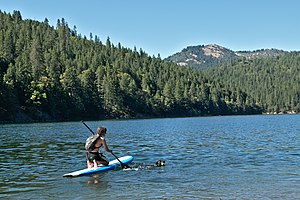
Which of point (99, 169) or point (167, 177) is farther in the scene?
point (99, 169)

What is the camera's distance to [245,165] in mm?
27734

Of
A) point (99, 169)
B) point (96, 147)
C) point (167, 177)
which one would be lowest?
point (167, 177)

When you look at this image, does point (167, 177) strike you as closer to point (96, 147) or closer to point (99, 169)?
point (99, 169)

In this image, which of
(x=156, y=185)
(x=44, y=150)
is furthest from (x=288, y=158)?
(x=44, y=150)

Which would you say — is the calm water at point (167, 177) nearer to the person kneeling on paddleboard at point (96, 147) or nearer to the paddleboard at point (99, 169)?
the paddleboard at point (99, 169)

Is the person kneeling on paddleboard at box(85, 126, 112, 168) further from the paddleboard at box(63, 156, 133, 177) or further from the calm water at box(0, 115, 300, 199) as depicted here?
the calm water at box(0, 115, 300, 199)

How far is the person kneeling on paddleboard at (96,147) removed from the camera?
2367 cm

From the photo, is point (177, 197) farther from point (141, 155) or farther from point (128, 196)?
point (141, 155)

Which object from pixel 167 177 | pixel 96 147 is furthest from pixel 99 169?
pixel 167 177

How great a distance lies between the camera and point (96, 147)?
24047 millimetres

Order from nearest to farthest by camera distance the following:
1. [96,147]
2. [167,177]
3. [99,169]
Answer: [167,177], [96,147], [99,169]

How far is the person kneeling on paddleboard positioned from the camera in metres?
23.7

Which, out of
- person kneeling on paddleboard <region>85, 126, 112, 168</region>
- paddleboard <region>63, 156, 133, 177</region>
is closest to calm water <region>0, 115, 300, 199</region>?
paddleboard <region>63, 156, 133, 177</region>

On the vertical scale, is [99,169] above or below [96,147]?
below
